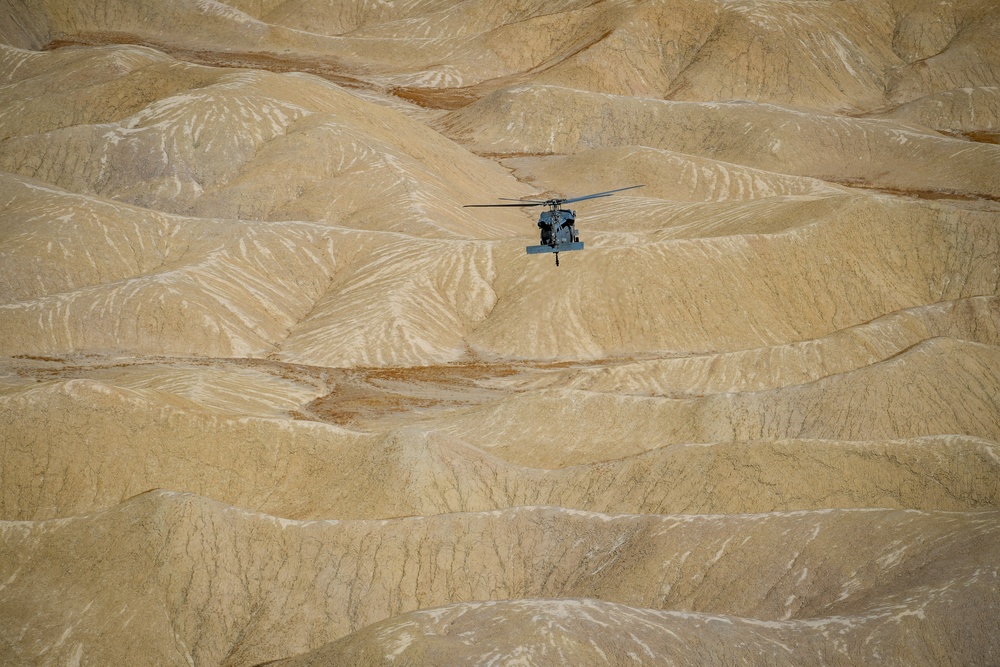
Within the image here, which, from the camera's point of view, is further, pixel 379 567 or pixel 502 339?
pixel 502 339

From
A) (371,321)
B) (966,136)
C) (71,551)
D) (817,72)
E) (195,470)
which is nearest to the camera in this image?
(71,551)

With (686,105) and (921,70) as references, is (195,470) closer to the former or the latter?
(686,105)

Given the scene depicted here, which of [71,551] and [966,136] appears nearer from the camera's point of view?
[71,551]

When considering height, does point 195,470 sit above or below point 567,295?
below

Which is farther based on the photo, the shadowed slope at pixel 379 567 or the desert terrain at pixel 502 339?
the desert terrain at pixel 502 339

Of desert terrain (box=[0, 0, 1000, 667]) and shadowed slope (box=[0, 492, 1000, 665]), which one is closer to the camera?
shadowed slope (box=[0, 492, 1000, 665])

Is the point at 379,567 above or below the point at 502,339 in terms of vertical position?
below

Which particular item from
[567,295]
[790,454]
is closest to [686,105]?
[567,295]

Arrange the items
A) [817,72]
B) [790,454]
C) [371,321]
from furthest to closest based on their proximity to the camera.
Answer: [817,72], [371,321], [790,454]
